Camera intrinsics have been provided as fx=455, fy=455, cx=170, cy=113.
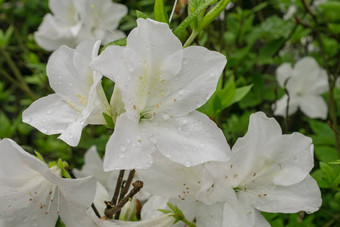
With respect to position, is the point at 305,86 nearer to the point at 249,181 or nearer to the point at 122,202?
the point at 249,181

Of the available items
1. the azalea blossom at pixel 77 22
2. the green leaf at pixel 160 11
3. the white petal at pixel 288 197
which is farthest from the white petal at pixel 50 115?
the azalea blossom at pixel 77 22

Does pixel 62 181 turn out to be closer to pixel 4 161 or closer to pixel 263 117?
pixel 4 161

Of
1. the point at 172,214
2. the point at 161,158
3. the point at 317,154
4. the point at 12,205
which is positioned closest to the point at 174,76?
the point at 161,158

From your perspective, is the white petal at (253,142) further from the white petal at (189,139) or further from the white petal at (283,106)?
the white petal at (283,106)

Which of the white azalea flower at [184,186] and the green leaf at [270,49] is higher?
the white azalea flower at [184,186]

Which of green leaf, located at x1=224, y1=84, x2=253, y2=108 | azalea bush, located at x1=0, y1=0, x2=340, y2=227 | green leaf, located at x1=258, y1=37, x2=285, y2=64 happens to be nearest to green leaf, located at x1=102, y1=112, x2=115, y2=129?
azalea bush, located at x1=0, y1=0, x2=340, y2=227

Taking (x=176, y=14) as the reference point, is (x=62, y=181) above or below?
above
